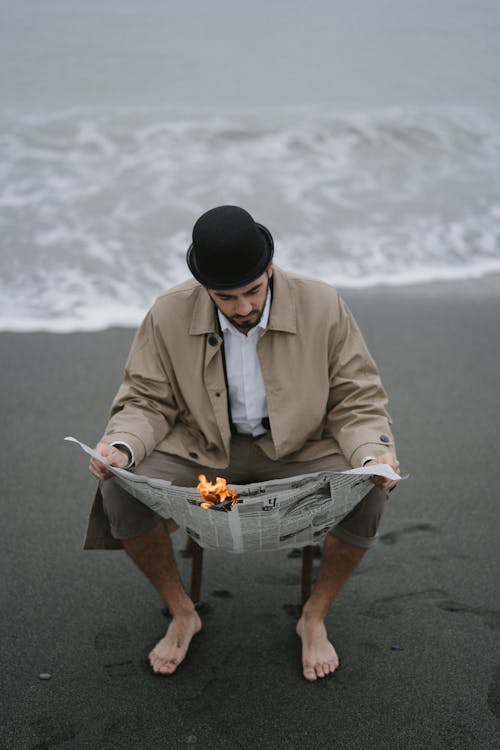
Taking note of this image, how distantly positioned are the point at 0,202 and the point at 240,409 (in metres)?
4.71

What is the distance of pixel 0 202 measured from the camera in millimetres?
6324

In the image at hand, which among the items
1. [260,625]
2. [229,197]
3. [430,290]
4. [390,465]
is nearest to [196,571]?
[260,625]

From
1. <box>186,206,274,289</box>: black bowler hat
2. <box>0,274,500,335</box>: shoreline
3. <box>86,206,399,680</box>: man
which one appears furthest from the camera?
<box>0,274,500,335</box>: shoreline

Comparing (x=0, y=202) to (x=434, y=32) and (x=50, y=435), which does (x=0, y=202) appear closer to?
(x=50, y=435)

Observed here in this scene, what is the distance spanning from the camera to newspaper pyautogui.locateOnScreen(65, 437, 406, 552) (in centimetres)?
209

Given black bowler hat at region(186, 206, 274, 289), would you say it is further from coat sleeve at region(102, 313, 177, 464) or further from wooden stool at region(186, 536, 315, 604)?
wooden stool at region(186, 536, 315, 604)

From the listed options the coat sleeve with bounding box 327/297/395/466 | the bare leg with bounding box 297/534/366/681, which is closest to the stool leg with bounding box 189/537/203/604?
the bare leg with bounding box 297/534/366/681

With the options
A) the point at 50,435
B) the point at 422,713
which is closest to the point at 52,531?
the point at 50,435

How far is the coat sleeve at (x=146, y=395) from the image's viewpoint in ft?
7.56

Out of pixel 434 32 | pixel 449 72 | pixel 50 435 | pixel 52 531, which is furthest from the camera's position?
pixel 434 32

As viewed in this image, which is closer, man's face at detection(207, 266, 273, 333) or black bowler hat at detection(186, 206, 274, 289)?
black bowler hat at detection(186, 206, 274, 289)

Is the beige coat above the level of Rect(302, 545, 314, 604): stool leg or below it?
above

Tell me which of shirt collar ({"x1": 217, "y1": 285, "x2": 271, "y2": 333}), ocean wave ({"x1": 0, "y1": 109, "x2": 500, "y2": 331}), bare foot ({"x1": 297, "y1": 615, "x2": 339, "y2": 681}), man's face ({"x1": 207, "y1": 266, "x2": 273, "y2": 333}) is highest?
man's face ({"x1": 207, "y1": 266, "x2": 273, "y2": 333})

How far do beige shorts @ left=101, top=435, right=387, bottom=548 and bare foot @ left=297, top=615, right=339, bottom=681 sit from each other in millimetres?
335
